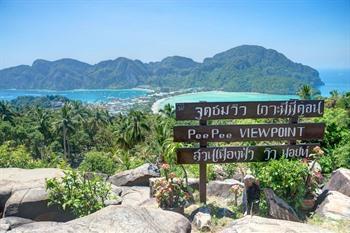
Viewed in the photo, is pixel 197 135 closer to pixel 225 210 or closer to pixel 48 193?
pixel 225 210

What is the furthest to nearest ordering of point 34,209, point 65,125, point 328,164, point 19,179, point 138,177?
point 65,125, point 138,177, point 328,164, point 19,179, point 34,209

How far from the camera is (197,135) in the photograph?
6777 mm

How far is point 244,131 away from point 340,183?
2049 millimetres

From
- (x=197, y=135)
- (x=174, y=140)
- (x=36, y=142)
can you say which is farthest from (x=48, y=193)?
(x=36, y=142)

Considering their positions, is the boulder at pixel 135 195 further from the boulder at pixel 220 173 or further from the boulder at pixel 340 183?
the boulder at pixel 340 183

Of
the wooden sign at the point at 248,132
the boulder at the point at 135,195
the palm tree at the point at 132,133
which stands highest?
the wooden sign at the point at 248,132

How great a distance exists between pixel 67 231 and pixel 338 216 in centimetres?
437

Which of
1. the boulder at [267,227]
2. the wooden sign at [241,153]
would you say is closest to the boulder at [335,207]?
the wooden sign at [241,153]

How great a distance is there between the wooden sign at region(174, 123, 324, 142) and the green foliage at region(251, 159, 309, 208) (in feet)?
2.44

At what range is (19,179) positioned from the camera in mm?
7191

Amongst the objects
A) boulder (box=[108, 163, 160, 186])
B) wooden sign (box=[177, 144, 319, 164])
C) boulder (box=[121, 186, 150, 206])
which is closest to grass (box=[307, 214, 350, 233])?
wooden sign (box=[177, 144, 319, 164])

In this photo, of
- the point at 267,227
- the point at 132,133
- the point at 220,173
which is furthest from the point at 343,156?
the point at 132,133

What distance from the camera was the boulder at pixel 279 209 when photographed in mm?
5848

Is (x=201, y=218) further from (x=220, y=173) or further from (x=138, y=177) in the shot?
(x=138, y=177)
